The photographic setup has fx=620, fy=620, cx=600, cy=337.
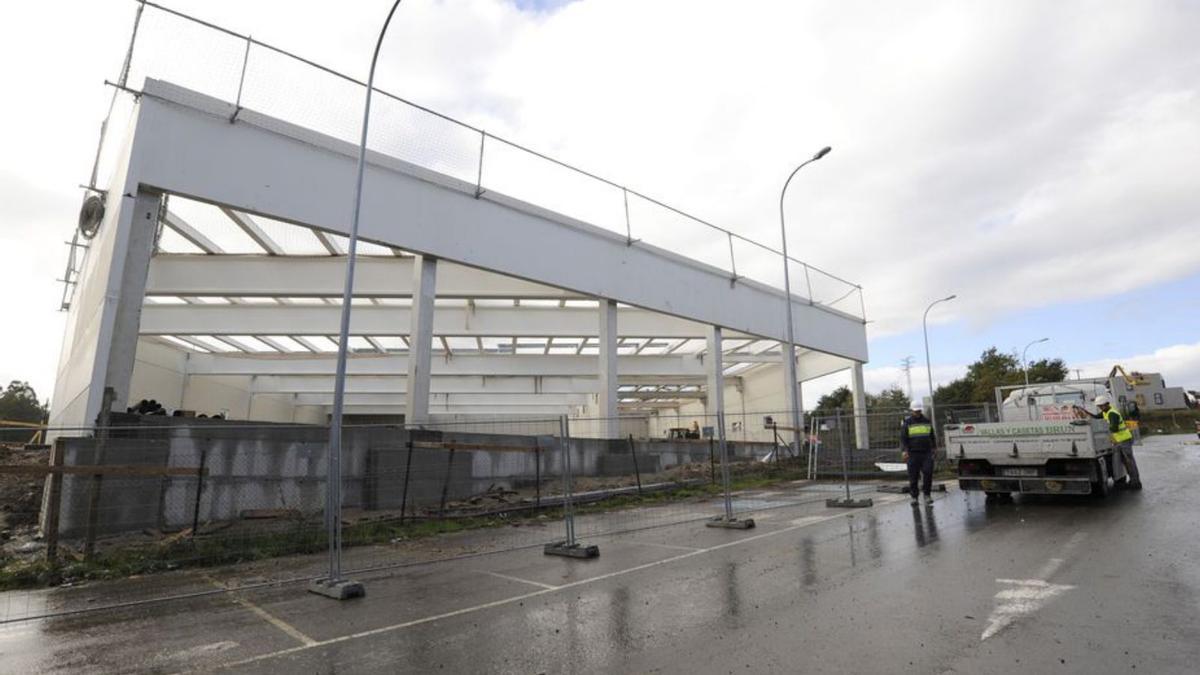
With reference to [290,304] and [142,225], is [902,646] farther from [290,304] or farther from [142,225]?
[290,304]

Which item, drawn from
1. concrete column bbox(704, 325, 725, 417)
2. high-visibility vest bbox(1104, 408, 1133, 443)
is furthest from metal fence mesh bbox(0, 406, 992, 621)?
concrete column bbox(704, 325, 725, 417)

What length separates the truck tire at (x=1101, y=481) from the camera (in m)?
11.0

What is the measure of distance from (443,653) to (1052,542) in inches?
296

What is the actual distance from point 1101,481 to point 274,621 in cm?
1304

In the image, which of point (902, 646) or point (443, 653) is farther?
point (443, 653)

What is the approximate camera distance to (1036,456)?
11.1 metres

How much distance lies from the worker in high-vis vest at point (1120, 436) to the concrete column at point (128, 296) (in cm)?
1792

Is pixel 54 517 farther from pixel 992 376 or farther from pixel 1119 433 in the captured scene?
pixel 992 376

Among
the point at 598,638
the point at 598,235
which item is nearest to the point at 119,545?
the point at 598,638

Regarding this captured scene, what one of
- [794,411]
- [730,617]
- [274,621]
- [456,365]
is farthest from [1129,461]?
[456,365]

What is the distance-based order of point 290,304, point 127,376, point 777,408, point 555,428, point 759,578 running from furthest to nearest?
point 777,408, point 290,304, point 555,428, point 127,376, point 759,578

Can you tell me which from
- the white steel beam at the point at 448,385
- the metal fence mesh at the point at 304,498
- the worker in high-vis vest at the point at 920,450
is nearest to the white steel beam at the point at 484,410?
the white steel beam at the point at 448,385

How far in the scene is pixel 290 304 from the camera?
2248cm

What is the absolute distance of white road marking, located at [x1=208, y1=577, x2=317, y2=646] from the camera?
5125mm
